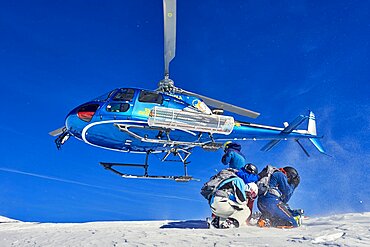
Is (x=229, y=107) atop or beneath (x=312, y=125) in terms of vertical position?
beneath

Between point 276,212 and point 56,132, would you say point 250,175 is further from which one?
point 56,132

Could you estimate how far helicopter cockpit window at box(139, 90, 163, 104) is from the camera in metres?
11.0

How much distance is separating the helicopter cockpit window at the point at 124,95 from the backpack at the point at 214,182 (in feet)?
15.9

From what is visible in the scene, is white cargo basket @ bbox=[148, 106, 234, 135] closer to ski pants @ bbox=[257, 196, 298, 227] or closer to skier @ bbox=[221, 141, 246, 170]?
skier @ bbox=[221, 141, 246, 170]

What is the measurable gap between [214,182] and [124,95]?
17.0 feet

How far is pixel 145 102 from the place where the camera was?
10.9m

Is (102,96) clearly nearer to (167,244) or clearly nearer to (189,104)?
(189,104)

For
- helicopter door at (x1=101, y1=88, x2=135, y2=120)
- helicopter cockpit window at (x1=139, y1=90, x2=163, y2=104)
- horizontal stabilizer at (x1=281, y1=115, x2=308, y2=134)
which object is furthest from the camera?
horizontal stabilizer at (x1=281, y1=115, x2=308, y2=134)

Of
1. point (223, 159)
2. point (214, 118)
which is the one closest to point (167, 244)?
point (223, 159)

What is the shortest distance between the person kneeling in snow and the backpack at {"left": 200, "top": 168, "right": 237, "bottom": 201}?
112mm

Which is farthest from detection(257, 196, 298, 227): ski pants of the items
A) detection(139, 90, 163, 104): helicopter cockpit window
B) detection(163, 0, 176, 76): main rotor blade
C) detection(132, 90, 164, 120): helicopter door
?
detection(163, 0, 176, 76): main rotor blade

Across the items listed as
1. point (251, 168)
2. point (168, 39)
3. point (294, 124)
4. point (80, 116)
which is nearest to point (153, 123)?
point (80, 116)

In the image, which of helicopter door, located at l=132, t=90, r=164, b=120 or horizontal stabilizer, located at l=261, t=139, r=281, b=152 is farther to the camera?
horizontal stabilizer, located at l=261, t=139, r=281, b=152

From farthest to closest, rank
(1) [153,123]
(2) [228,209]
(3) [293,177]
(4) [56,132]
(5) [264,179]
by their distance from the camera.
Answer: (4) [56,132], (1) [153,123], (3) [293,177], (5) [264,179], (2) [228,209]
